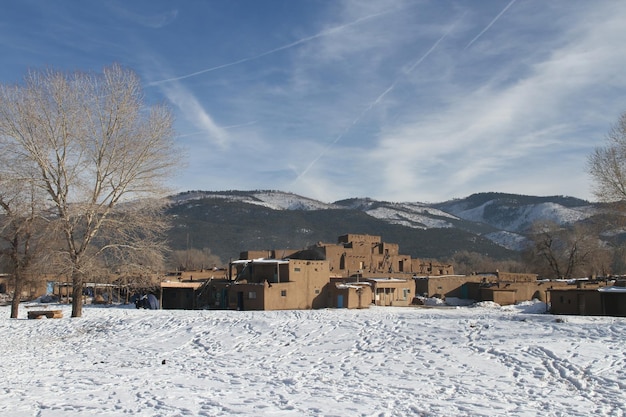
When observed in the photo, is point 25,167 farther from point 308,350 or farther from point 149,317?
point 308,350

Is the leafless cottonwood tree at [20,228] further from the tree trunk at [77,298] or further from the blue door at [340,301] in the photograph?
the blue door at [340,301]

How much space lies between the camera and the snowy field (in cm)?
1228

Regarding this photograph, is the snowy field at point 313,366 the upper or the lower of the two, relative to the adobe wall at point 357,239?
lower

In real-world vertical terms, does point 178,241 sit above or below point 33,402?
above

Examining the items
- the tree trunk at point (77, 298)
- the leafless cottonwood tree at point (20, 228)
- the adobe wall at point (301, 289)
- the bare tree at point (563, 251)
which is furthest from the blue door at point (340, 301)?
the bare tree at point (563, 251)

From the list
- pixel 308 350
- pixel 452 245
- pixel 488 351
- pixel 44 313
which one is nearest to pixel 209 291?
pixel 44 313

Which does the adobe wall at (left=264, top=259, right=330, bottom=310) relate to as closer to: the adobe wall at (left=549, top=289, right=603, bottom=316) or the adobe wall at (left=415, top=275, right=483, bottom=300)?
the adobe wall at (left=549, top=289, right=603, bottom=316)

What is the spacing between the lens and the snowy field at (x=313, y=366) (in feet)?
40.3

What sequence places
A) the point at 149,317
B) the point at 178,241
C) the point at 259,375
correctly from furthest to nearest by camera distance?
1. the point at 178,241
2. the point at 149,317
3. the point at 259,375

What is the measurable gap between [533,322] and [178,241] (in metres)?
134

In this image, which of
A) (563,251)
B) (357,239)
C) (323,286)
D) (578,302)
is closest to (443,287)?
(357,239)

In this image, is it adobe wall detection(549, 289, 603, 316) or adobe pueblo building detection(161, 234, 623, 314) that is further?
adobe pueblo building detection(161, 234, 623, 314)

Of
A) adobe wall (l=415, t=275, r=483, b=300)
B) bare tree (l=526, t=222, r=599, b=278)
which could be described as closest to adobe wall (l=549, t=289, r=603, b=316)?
adobe wall (l=415, t=275, r=483, b=300)

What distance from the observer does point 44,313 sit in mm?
26391
